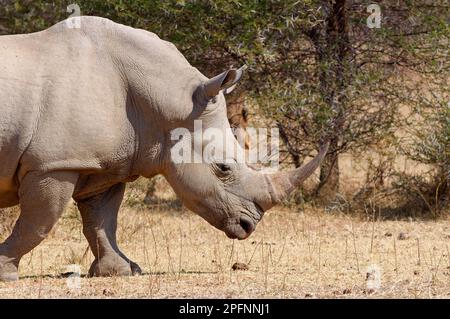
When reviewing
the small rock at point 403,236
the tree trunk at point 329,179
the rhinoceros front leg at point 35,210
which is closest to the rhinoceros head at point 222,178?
the rhinoceros front leg at point 35,210

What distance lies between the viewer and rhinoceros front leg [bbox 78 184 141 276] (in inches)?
348

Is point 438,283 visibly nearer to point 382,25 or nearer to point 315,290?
point 315,290

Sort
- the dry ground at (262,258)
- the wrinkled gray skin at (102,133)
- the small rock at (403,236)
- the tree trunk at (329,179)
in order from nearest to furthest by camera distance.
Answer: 1. the dry ground at (262,258)
2. the wrinkled gray skin at (102,133)
3. the small rock at (403,236)
4. the tree trunk at (329,179)

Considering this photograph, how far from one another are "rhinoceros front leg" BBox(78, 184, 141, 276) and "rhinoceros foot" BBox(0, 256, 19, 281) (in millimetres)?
760

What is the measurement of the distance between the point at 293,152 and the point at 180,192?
455cm

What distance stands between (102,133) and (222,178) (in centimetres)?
102

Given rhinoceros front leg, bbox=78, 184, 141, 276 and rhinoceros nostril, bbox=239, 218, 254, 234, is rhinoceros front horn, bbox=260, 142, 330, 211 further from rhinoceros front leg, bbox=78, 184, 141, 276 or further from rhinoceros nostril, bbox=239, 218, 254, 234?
rhinoceros front leg, bbox=78, 184, 141, 276

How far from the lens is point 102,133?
808cm

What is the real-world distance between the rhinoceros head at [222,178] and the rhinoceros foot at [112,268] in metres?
0.68

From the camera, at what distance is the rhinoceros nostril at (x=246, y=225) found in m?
8.66

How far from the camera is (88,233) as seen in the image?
29.2 feet

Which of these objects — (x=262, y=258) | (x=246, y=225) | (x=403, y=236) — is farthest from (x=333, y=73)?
(x=246, y=225)

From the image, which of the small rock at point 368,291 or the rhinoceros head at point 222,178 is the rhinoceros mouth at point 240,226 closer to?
the rhinoceros head at point 222,178

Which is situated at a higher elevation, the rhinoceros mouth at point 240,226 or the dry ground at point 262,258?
the rhinoceros mouth at point 240,226
